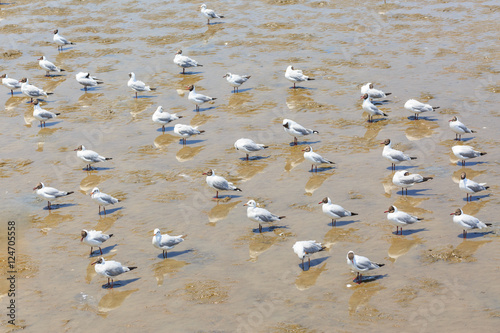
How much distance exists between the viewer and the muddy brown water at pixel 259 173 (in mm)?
15695

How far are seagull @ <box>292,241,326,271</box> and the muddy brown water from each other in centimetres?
45

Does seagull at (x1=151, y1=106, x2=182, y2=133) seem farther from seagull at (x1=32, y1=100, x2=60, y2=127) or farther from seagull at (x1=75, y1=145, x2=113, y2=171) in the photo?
seagull at (x1=32, y1=100, x2=60, y2=127)

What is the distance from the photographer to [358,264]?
16.2 m

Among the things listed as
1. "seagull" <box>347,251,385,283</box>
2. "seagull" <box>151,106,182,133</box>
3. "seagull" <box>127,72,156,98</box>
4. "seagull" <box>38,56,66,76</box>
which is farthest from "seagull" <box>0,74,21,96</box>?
"seagull" <box>347,251,385,283</box>

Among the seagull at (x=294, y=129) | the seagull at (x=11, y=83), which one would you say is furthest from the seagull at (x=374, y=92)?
the seagull at (x=11, y=83)

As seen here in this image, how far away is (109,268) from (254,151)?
28.7ft

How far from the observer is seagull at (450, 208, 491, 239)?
17.7m

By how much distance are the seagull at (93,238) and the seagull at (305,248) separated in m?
5.58

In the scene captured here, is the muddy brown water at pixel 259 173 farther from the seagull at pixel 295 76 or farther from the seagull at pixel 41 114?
the seagull at pixel 295 76

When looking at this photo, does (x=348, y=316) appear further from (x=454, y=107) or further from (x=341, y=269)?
(x=454, y=107)

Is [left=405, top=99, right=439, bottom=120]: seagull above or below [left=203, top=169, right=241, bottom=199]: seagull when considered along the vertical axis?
above

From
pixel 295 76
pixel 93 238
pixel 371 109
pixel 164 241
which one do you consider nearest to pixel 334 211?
pixel 164 241

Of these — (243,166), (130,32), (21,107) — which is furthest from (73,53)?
(243,166)

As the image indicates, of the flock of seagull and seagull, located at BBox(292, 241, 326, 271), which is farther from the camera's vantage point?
the flock of seagull
